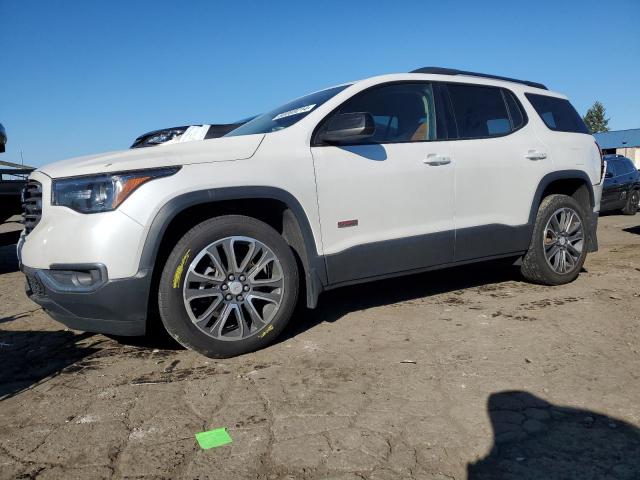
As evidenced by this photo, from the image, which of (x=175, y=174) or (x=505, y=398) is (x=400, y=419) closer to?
(x=505, y=398)

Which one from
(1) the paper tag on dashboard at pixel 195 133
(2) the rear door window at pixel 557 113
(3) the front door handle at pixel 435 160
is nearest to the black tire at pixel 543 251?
(2) the rear door window at pixel 557 113

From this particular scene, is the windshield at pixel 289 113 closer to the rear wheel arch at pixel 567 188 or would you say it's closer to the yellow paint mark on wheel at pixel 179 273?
the yellow paint mark on wheel at pixel 179 273

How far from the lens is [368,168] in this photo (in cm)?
361

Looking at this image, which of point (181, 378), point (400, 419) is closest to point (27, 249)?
point (181, 378)

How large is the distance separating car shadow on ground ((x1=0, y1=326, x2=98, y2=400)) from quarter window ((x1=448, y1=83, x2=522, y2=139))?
3.27 meters

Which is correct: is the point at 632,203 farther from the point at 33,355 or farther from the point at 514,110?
the point at 33,355

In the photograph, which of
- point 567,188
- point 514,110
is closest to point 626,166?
point 567,188

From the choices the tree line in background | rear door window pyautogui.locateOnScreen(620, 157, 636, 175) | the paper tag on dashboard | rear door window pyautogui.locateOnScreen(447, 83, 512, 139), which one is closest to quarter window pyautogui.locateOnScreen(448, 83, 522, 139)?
rear door window pyautogui.locateOnScreen(447, 83, 512, 139)

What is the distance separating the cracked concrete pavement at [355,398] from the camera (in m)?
2.03

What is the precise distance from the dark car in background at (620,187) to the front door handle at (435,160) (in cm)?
954

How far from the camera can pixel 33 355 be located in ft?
11.3

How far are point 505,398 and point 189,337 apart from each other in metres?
1.76

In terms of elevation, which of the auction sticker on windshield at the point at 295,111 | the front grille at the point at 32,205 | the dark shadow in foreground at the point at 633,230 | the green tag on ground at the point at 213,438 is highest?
the auction sticker on windshield at the point at 295,111

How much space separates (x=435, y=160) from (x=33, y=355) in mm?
3115
